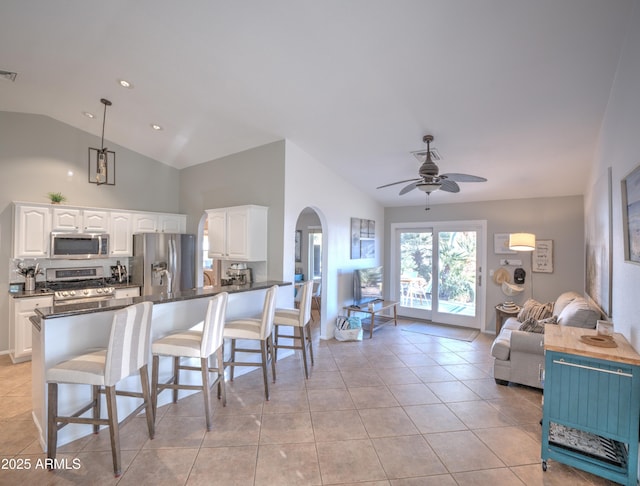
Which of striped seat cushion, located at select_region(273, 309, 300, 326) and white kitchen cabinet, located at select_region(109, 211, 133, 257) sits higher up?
white kitchen cabinet, located at select_region(109, 211, 133, 257)

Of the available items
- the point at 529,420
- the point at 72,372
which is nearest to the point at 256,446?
the point at 72,372

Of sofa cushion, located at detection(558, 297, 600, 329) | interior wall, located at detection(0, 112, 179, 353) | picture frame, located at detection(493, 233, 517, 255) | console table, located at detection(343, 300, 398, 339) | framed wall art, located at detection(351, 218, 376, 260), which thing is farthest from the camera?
framed wall art, located at detection(351, 218, 376, 260)

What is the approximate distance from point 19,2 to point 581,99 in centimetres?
467

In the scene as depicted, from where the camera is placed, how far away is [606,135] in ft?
10.1

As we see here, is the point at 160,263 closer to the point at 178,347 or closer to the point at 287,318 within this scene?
the point at 287,318

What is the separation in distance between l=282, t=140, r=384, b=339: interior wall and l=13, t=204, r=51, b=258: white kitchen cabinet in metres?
3.31

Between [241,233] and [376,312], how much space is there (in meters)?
2.73

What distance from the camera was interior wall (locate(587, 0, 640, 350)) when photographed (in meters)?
2.07

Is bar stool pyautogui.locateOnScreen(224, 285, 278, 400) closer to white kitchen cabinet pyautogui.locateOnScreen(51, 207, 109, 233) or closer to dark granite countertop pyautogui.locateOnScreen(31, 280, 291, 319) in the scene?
dark granite countertop pyautogui.locateOnScreen(31, 280, 291, 319)

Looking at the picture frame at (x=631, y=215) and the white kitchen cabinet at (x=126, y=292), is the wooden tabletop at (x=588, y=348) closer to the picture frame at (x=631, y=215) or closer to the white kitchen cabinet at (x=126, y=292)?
the picture frame at (x=631, y=215)

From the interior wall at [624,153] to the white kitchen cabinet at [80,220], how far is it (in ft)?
20.1

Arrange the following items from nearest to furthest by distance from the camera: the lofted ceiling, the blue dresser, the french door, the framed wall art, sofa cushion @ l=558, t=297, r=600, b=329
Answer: the blue dresser
the lofted ceiling
sofa cushion @ l=558, t=297, r=600, b=329
the framed wall art
the french door

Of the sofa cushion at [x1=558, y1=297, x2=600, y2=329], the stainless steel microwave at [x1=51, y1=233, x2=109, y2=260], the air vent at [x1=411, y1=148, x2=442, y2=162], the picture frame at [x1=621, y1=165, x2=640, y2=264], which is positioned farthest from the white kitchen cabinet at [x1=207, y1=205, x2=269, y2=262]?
the picture frame at [x1=621, y1=165, x2=640, y2=264]

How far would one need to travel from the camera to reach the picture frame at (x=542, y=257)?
17.6ft
